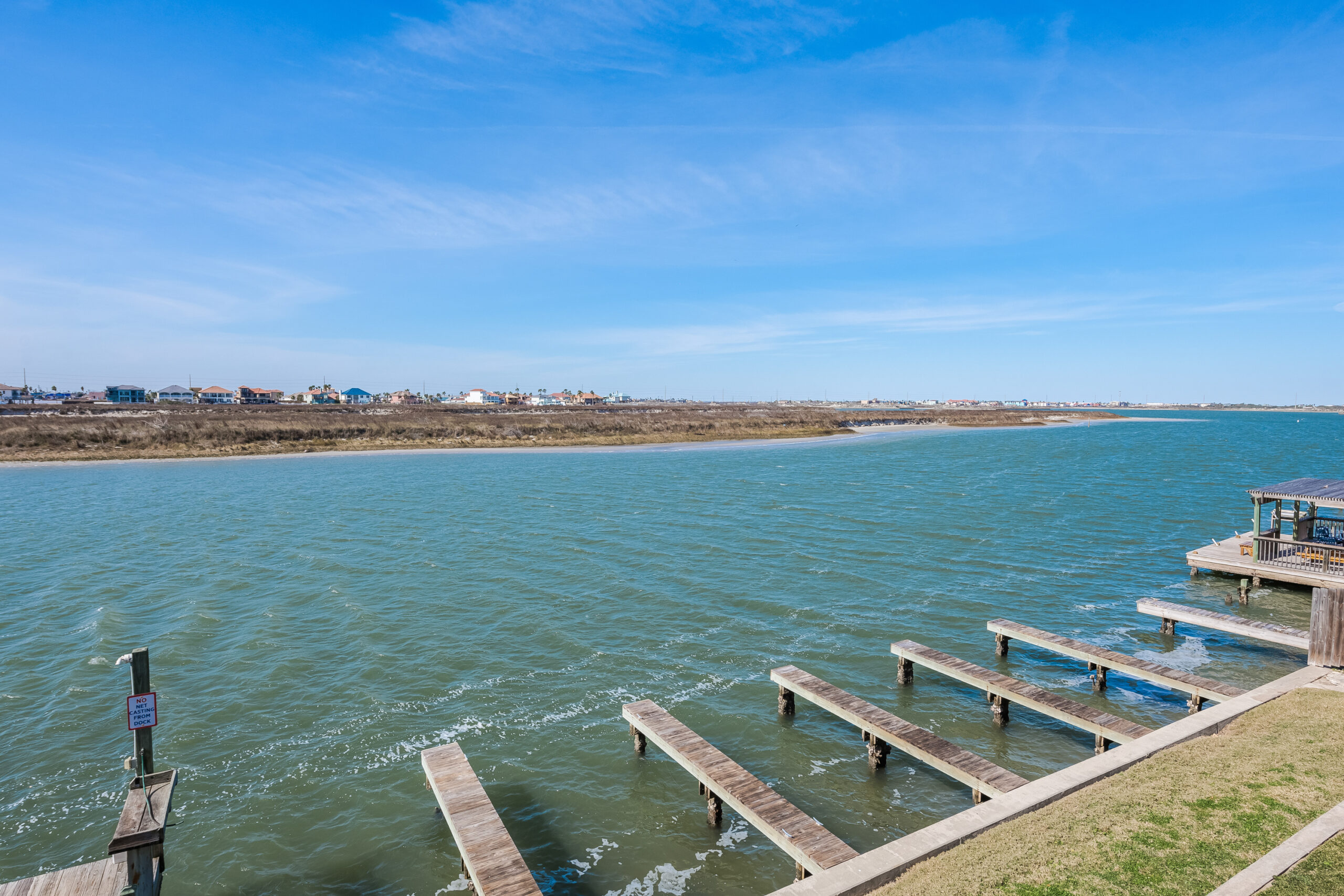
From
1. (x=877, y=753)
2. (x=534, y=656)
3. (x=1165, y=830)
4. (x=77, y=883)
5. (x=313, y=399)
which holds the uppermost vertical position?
(x=313, y=399)

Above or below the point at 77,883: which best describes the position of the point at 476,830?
below

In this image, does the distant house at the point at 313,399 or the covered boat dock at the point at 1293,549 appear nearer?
the covered boat dock at the point at 1293,549

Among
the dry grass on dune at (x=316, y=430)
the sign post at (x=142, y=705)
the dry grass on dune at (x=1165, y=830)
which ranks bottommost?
the dry grass on dune at (x=1165, y=830)

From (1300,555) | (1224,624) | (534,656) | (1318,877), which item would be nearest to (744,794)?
(1318,877)

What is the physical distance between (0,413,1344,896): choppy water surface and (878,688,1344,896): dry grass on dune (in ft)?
9.01

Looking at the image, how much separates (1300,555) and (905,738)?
2147cm

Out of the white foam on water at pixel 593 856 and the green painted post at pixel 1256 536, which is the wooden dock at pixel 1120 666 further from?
the white foam on water at pixel 593 856

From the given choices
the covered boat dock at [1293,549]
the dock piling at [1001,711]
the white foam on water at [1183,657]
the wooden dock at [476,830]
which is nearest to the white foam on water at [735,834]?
the wooden dock at [476,830]

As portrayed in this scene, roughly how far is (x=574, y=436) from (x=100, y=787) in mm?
82445

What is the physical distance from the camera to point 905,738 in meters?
11.1

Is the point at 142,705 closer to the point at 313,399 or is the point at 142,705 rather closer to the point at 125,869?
the point at 125,869

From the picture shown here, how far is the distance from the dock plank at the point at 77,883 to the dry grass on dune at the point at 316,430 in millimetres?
72987

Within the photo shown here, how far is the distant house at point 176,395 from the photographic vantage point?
163 meters

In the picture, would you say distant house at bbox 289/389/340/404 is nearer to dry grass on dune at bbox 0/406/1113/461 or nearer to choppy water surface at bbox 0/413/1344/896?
dry grass on dune at bbox 0/406/1113/461
